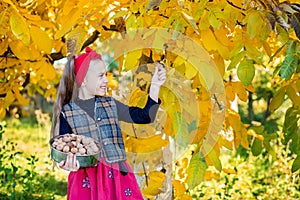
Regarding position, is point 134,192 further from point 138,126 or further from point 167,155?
point 167,155

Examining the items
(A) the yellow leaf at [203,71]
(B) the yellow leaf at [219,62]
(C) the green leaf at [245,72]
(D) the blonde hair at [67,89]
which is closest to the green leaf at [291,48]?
(C) the green leaf at [245,72]

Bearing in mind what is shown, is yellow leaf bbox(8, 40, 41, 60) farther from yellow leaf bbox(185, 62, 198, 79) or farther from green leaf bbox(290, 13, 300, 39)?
green leaf bbox(290, 13, 300, 39)

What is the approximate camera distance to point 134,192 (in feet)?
6.24

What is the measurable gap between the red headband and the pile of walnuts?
20cm

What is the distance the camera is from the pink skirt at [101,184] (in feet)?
5.98

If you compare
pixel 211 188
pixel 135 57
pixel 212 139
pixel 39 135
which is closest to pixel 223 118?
pixel 212 139

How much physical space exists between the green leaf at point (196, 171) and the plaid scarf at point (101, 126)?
269 millimetres

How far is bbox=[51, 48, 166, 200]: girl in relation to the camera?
5.96 feet

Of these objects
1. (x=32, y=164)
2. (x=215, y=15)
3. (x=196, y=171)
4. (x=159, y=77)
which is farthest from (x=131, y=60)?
(x=32, y=164)

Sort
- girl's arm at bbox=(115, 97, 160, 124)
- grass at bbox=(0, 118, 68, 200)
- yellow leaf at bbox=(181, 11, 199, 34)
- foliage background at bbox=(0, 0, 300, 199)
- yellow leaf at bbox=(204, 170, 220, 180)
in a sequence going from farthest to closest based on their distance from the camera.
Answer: grass at bbox=(0, 118, 68, 200), yellow leaf at bbox=(204, 170, 220, 180), girl's arm at bbox=(115, 97, 160, 124), foliage background at bbox=(0, 0, 300, 199), yellow leaf at bbox=(181, 11, 199, 34)

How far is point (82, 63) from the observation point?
6.02 feet

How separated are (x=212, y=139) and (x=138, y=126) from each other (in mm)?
376

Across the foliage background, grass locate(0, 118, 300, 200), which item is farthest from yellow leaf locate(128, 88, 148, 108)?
grass locate(0, 118, 300, 200)

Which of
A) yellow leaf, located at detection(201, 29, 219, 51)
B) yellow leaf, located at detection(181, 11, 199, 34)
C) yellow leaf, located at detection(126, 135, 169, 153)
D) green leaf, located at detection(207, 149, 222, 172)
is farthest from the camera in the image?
yellow leaf, located at detection(126, 135, 169, 153)
